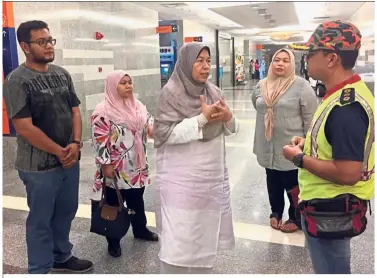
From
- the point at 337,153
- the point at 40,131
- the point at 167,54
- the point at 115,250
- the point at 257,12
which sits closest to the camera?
the point at 337,153

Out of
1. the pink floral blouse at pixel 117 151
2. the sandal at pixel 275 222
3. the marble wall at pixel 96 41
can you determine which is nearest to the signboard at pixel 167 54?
the marble wall at pixel 96 41

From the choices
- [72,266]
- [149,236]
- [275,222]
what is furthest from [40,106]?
[275,222]

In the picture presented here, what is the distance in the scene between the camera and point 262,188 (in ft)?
→ 13.5

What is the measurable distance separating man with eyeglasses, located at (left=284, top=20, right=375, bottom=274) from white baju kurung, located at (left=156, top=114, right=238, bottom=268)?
1.82 feet

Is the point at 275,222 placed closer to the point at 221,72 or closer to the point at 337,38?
the point at 337,38

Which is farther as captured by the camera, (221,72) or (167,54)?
(221,72)

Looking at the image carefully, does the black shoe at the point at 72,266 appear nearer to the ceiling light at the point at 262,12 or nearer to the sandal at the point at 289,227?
the sandal at the point at 289,227

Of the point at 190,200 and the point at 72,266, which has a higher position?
the point at 190,200

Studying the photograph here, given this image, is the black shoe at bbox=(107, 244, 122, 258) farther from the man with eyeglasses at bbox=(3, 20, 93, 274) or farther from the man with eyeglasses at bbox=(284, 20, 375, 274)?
A: the man with eyeglasses at bbox=(284, 20, 375, 274)

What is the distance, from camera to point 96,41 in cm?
721

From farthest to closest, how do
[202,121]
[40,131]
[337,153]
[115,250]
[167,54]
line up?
[167,54] → [115,250] → [40,131] → [202,121] → [337,153]

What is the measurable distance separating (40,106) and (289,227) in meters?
2.03

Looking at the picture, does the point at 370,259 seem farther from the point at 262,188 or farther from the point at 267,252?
the point at 262,188

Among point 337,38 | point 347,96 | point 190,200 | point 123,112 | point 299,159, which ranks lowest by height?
point 190,200
